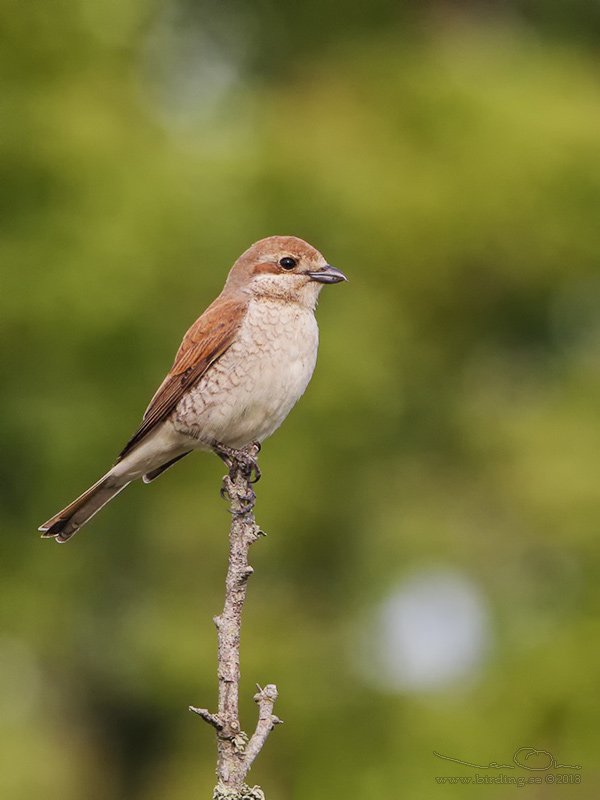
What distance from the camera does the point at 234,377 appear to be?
4.03 m

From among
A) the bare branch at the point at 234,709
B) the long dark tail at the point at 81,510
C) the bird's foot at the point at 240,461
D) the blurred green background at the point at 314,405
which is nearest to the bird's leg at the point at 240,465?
the bird's foot at the point at 240,461

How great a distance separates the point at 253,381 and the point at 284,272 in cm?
52

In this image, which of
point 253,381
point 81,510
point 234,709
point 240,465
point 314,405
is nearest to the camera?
point 234,709

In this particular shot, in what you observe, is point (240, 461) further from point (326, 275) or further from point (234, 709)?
point (234, 709)

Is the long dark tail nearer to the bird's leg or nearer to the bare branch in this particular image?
the bird's leg

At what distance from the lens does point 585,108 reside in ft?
34.3

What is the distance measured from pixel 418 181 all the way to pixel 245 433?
634 centimetres

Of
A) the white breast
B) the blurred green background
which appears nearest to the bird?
the white breast

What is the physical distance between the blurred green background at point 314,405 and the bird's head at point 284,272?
11.5 feet

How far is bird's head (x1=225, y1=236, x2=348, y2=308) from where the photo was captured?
425cm

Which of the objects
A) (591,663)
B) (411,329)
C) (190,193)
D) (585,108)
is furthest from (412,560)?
(585,108)

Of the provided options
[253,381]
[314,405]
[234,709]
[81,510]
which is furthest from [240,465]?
[314,405]

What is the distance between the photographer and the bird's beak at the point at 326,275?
423 cm

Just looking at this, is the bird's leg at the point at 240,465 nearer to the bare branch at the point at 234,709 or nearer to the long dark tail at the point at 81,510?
the bare branch at the point at 234,709
